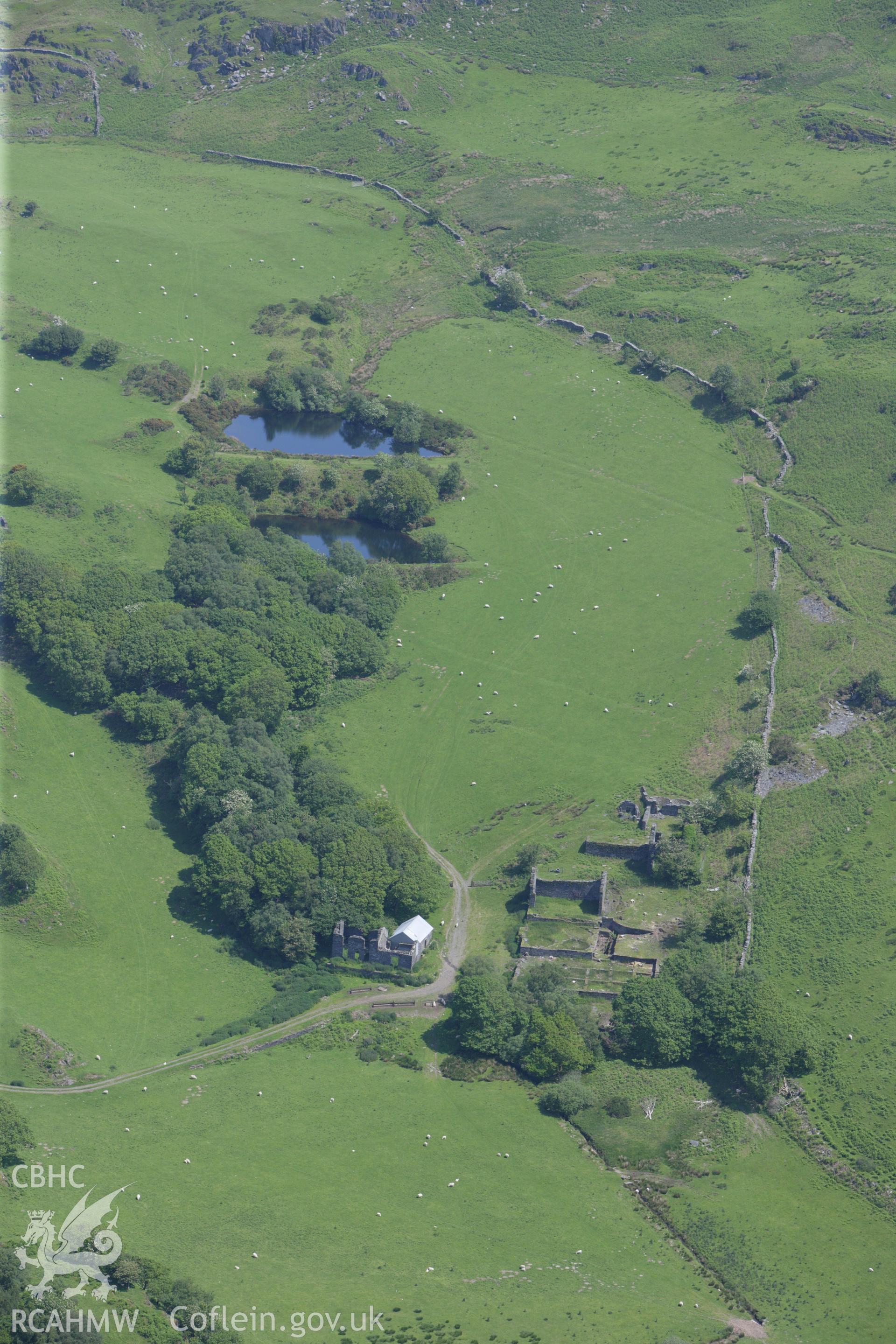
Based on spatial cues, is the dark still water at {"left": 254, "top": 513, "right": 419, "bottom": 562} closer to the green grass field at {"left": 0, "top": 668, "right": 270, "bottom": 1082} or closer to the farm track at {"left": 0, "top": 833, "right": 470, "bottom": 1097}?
the green grass field at {"left": 0, "top": 668, "right": 270, "bottom": 1082}

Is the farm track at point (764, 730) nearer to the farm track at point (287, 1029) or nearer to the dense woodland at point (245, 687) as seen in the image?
the farm track at point (287, 1029)

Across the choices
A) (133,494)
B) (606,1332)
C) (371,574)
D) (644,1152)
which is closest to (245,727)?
(371,574)

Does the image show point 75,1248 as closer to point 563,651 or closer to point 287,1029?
point 287,1029

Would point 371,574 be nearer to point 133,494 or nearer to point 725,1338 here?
point 133,494

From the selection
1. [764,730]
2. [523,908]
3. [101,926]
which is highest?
[764,730]

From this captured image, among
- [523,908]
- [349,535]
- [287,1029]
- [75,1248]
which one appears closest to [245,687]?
[523,908]

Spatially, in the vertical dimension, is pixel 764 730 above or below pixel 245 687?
above
